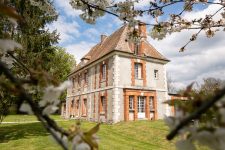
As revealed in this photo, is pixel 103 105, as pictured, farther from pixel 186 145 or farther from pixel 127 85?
pixel 186 145

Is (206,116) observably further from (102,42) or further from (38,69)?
(102,42)

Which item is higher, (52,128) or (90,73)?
(90,73)

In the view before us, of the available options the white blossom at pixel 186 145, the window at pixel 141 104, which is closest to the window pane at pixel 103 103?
the window at pixel 141 104

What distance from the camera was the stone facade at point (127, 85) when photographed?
21.2 meters

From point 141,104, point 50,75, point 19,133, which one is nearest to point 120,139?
point 19,133

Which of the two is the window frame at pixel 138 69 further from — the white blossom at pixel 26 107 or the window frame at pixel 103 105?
the white blossom at pixel 26 107

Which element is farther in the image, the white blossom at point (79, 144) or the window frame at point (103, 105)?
the window frame at point (103, 105)

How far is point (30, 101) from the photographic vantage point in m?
0.80

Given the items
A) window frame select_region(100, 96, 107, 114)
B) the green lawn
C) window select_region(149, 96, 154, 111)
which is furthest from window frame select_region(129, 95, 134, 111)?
window frame select_region(100, 96, 107, 114)

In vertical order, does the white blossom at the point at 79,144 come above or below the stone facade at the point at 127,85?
below

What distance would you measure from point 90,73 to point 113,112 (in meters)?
6.97

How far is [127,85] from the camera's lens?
21625mm

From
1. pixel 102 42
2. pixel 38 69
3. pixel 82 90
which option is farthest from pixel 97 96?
pixel 38 69

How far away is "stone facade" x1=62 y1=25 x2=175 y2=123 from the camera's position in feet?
69.5
